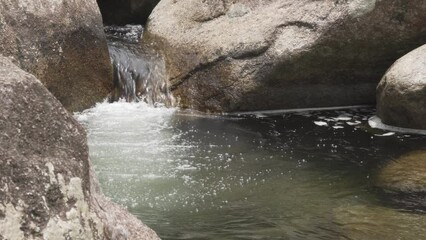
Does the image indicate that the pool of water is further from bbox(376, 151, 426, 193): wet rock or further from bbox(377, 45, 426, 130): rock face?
bbox(377, 45, 426, 130): rock face

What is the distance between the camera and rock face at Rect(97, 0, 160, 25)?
11617 mm

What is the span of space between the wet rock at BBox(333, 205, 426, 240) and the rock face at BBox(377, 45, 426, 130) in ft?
8.18

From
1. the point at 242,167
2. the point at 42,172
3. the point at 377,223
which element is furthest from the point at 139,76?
the point at 42,172

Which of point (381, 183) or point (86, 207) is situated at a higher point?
point (86, 207)

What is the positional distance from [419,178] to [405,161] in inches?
24.2

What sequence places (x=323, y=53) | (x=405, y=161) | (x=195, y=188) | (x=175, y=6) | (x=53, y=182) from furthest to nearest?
(x=175, y=6) → (x=323, y=53) → (x=405, y=161) → (x=195, y=188) → (x=53, y=182)

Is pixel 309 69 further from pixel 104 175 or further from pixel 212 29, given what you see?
pixel 104 175

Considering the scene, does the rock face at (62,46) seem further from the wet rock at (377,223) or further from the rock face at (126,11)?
the wet rock at (377,223)

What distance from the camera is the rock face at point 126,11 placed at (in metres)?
11.6

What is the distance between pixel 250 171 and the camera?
19.4 feet

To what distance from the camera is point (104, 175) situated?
18.2 feet

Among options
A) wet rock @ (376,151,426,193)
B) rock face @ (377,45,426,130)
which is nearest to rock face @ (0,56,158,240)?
wet rock @ (376,151,426,193)

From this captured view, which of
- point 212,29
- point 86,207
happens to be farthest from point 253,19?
point 86,207

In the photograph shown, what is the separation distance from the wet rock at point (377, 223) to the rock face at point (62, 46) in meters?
4.03
